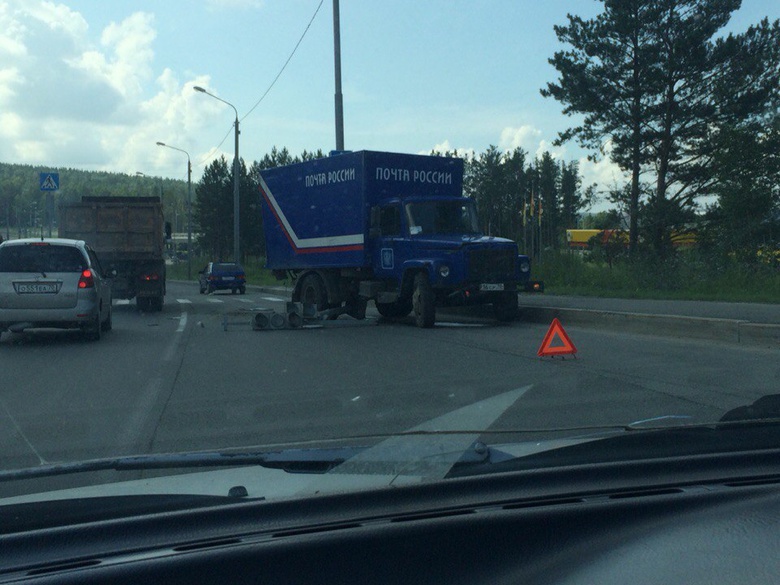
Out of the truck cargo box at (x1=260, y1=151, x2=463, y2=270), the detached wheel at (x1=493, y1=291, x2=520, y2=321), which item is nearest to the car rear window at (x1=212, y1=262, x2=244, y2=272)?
the truck cargo box at (x1=260, y1=151, x2=463, y2=270)

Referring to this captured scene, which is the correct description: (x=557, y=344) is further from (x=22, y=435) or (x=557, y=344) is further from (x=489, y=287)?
(x=22, y=435)

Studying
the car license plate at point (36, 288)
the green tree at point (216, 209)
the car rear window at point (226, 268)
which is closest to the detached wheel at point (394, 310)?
the car license plate at point (36, 288)

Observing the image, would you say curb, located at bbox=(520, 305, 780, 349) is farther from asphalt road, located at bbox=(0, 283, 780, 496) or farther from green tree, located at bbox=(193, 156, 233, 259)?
green tree, located at bbox=(193, 156, 233, 259)

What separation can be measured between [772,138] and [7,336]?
29.5 meters

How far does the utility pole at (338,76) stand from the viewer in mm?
23781

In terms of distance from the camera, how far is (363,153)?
17297mm

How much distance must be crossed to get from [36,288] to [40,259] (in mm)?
Answer: 554

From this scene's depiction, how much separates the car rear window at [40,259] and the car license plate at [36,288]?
29 cm

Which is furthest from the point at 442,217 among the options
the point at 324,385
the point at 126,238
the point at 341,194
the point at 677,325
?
the point at 126,238

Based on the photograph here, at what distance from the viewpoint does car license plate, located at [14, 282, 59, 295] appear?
1391 cm

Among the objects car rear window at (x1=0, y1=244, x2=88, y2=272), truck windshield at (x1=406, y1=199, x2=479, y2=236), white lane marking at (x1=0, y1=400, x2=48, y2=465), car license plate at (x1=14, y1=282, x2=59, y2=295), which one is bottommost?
white lane marking at (x1=0, y1=400, x2=48, y2=465)

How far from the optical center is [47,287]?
14.0m

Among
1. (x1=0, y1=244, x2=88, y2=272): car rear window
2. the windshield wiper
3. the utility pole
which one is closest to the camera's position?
the windshield wiper

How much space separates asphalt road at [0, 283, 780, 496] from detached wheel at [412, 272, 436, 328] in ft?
3.48
